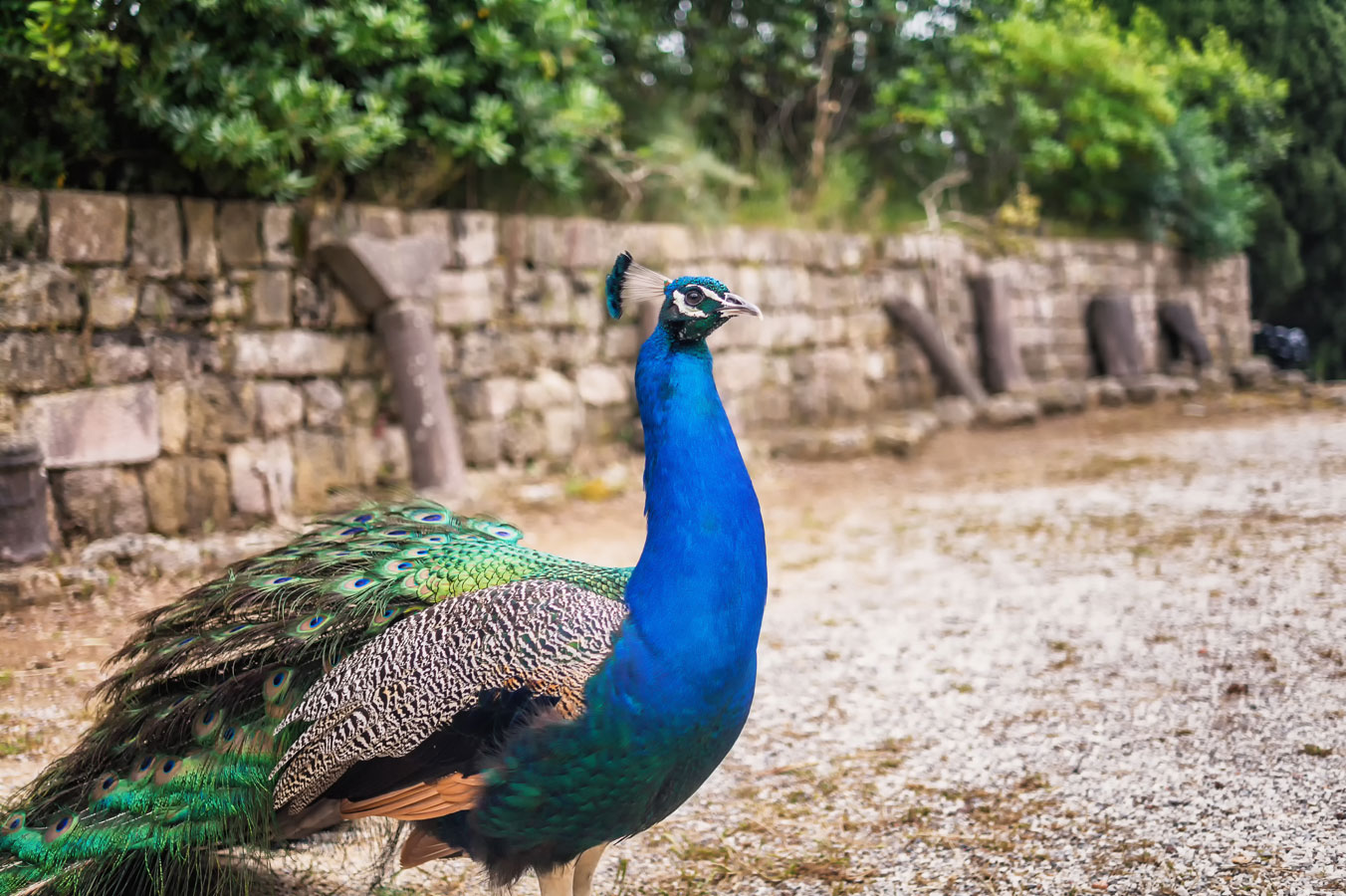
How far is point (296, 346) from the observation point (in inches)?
284

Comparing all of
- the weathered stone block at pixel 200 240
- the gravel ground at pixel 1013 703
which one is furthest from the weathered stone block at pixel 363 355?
the gravel ground at pixel 1013 703

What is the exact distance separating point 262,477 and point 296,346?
0.85m

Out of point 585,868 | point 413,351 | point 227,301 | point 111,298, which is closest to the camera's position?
point 585,868

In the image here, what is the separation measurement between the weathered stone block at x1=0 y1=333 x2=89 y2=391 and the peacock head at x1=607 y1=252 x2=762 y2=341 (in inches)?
182

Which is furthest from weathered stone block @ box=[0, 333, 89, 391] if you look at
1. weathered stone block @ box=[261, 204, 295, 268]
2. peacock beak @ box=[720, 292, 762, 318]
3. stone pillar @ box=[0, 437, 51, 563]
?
peacock beak @ box=[720, 292, 762, 318]

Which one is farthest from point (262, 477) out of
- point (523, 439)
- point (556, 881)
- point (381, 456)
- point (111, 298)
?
point (556, 881)

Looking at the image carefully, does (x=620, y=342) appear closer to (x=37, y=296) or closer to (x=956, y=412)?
(x=956, y=412)

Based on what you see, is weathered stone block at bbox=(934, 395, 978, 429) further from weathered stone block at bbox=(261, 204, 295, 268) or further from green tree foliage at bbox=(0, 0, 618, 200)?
weathered stone block at bbox=(261, 204, 295, 268)

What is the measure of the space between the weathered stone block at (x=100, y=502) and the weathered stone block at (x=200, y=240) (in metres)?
1.22

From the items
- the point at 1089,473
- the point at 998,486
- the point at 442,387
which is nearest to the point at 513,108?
the point at 442,387

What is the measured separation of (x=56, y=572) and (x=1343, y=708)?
5.19 meters

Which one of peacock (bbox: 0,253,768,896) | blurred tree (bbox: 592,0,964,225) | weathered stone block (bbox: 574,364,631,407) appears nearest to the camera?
peacock (bbox: 0,253,768,896)

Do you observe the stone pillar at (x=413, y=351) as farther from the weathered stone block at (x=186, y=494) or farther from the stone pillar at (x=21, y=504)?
the stone pillar at (x=21, y=504)

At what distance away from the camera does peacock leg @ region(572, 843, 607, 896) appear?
246 centimetres
